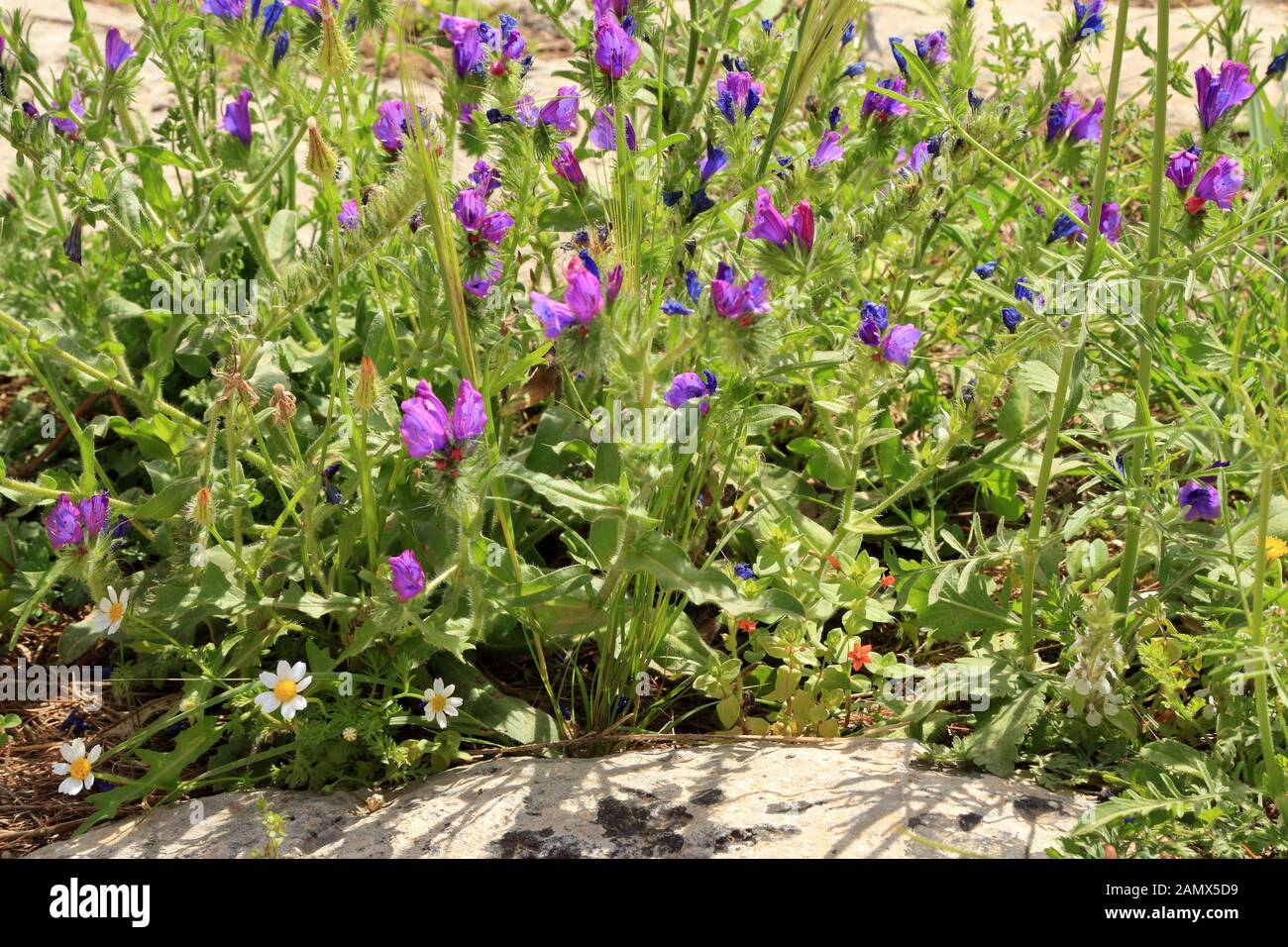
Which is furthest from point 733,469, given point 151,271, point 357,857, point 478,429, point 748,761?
point 151,271

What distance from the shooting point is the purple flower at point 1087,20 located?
267 centimetres

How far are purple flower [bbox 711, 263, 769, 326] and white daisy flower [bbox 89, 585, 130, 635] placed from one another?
1.29 m

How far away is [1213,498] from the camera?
2107 millimetres

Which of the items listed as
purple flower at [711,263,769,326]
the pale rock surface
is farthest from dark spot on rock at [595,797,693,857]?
purple flower at [711,263,769,326]

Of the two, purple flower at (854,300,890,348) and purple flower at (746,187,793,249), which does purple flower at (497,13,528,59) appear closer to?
purple flower at (746,187,793,249)

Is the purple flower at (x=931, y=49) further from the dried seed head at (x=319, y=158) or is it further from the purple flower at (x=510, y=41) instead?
the dried seed head at (x=319, y=158)

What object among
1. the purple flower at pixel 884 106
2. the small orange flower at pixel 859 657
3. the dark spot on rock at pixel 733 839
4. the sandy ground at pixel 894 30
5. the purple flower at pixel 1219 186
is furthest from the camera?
the sandy ground at pixel 894 30

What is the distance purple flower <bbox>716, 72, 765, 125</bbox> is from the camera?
225cm

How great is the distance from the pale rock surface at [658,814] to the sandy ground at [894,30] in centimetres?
315

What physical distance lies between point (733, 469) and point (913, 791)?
2.87 ft

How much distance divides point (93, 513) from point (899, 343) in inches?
59.3

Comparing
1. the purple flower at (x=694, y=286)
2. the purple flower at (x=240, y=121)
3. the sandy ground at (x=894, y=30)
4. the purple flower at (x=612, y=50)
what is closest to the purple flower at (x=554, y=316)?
the purple flower at (x=694, y=286)

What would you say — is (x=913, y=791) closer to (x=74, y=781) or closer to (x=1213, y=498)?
(x=1213, y=498)

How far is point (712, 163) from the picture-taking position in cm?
225
